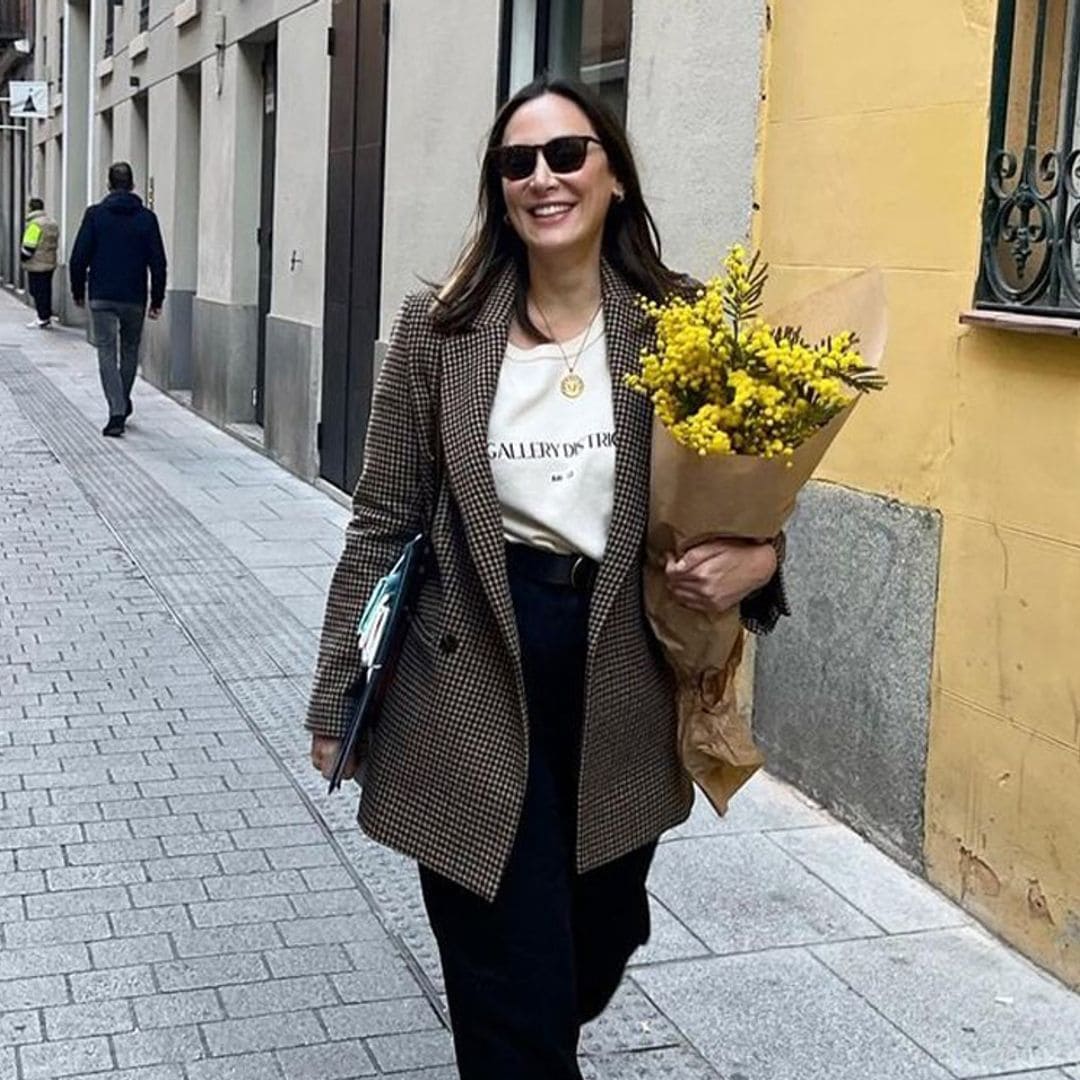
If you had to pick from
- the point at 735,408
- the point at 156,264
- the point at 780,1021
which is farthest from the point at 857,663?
the point at 156,264

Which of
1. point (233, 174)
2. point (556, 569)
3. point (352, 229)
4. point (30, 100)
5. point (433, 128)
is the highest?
point (30, 100)

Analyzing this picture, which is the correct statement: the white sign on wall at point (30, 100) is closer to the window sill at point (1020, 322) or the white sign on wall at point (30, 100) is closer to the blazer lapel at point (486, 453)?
the window sill at point (1020, 322)

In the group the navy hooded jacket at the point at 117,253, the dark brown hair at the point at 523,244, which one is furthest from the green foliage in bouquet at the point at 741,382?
the navy hooded jacket at the point at 117,253

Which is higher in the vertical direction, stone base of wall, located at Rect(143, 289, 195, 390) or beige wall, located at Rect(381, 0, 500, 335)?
beige wall, located at Rect(381, 0, 500, 335)

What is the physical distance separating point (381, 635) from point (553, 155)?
0.83 meters

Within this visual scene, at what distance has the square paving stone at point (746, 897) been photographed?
443 centimetres

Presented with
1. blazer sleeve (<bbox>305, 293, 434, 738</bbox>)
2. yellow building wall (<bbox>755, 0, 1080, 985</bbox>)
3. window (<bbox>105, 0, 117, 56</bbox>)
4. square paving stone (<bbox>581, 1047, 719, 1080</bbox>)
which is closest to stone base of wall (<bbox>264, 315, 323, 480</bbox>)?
yellow building wall (<bbox>755, 0, 1080, 985</bbox>)

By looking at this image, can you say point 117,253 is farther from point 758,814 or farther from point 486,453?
point 486,453

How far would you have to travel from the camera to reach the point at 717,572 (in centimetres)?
269

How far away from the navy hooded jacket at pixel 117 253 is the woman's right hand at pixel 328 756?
38.3 feet

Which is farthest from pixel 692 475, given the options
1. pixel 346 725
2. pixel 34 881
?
pixel 34 881

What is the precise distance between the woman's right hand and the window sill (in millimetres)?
2038

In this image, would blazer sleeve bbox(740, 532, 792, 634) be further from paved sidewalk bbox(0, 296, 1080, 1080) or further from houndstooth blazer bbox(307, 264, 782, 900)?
paved sidewalk bbox(0, 296, 1080, 1080)

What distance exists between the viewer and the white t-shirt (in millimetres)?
2754
